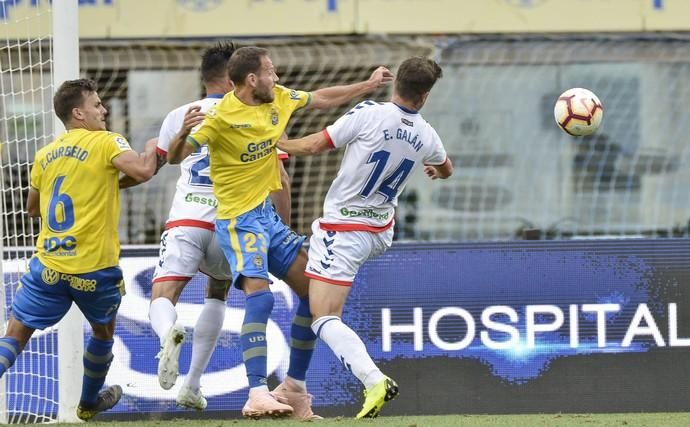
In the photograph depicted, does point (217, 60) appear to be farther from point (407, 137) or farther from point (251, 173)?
point (407, 137)

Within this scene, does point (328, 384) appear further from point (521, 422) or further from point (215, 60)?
point (215, 60)

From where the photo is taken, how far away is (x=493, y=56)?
1312 cm

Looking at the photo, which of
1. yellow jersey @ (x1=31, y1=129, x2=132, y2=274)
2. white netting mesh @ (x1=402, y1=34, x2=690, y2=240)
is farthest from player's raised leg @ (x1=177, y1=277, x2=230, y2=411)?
white netting mesh @ (x1=402, y1=34, x2=690, y2=240)

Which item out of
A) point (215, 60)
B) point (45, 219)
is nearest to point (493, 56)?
point (215, 60)

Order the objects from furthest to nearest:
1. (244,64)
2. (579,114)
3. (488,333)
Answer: (488,333) < (579,114) < (244,64)

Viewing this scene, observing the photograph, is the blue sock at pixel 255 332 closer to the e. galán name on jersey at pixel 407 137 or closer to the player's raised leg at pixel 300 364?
the player's raised leg at pixel 300 364

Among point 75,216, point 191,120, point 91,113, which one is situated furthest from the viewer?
point 91,113

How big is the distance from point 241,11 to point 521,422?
7.02 metres

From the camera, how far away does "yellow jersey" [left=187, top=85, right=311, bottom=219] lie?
22.2 ft

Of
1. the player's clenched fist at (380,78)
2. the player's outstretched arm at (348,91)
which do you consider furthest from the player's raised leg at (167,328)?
the player's clenched fist at (380,78)

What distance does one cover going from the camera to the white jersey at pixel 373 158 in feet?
22.9

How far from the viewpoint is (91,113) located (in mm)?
7051

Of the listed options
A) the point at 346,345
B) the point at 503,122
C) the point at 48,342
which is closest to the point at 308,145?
the point at 346,345

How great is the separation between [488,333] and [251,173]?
8.60ft
